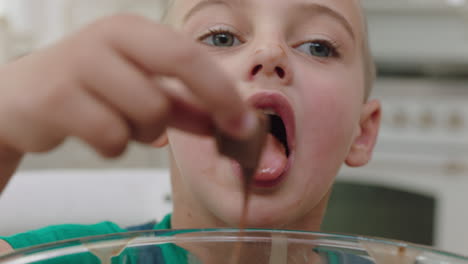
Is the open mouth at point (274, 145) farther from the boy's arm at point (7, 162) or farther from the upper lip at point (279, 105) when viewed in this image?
the boy's arm at point (7, 162)

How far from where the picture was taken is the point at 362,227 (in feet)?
5.34

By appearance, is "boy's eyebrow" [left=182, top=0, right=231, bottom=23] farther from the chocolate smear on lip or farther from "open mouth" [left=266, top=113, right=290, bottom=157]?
the chocolate smear on lip

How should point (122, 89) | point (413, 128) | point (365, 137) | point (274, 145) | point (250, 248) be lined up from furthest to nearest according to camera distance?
point (413, 128)
point (365, 137)
point (274, 145)
point (250, 248)
point (122, 89)

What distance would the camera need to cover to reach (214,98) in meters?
0.32

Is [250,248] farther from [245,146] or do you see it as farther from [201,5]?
[201,5]

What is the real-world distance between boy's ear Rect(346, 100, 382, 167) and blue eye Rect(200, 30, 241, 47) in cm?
23

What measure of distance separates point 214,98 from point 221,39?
0.34 m

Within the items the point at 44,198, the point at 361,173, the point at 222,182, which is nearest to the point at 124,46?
the point at 222,182

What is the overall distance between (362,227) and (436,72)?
1.61 ft

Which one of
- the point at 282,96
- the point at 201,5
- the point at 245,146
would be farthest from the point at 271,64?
the point at 245,146

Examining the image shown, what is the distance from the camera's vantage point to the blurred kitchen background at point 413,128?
5.07 ft

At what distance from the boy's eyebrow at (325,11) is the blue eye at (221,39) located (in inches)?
3.1

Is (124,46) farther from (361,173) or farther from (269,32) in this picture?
(361,173)

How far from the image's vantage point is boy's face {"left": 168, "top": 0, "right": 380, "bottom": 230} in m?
0.58
